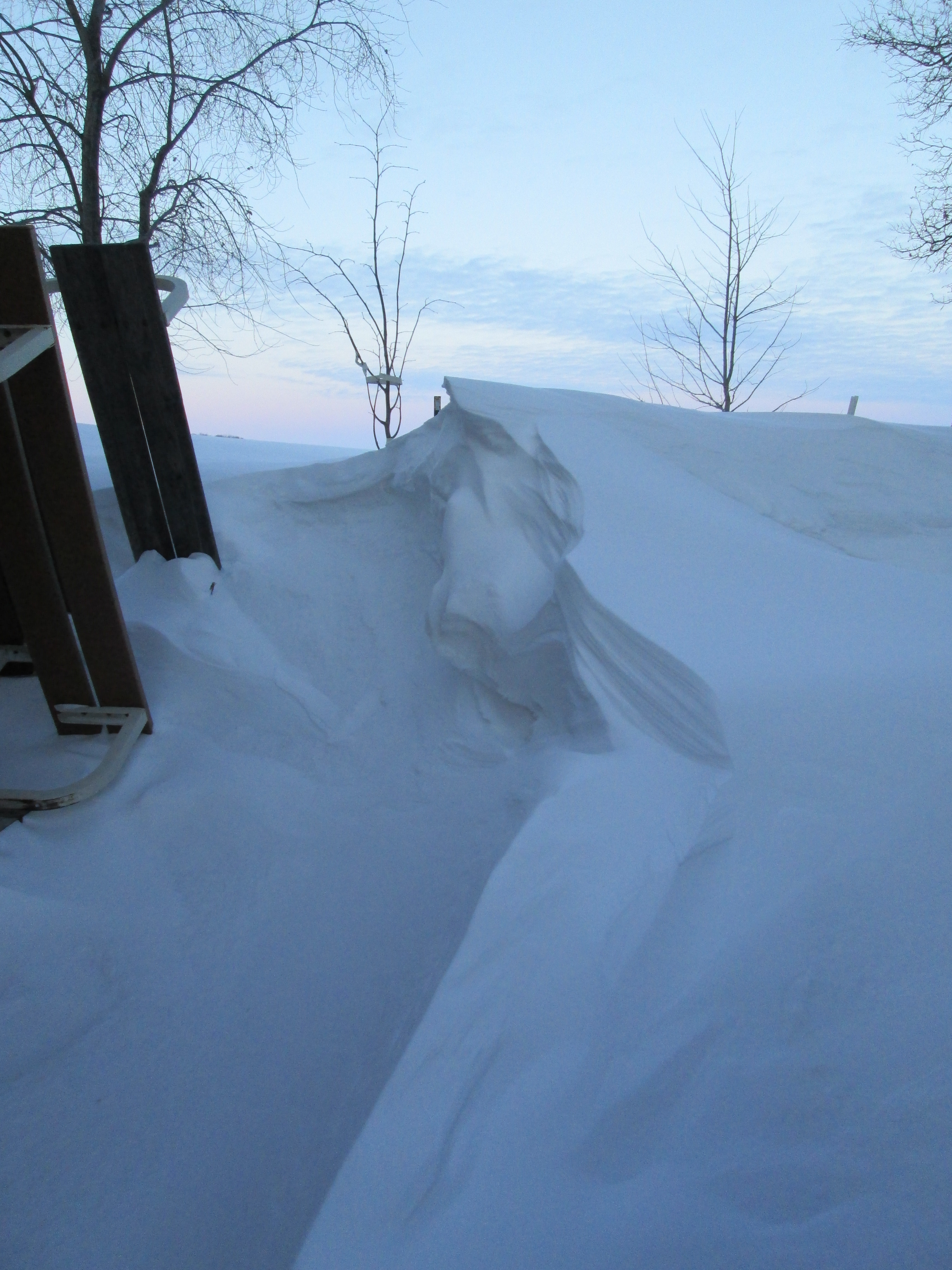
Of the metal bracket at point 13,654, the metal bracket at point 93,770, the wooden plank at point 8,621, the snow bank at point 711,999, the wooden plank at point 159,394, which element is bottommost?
the metal bracket at point 93,770

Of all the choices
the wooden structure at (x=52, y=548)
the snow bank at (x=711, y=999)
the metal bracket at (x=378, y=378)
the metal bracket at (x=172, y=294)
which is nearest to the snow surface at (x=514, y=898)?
the snow bank at (x=711, y=999)

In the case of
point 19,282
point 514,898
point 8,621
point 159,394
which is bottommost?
point 514,898

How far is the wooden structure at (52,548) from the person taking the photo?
2.12 m

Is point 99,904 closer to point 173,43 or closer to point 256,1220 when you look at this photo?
point 256,1220

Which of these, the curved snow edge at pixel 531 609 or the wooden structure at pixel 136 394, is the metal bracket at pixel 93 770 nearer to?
the wooden structure at pixel 136 394

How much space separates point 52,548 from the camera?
2475 millimetres

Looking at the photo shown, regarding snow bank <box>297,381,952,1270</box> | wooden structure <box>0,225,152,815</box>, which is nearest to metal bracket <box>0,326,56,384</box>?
wooden structure <box>0,225,152,815</box>

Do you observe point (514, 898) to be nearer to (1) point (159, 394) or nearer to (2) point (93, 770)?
(2) point (93, 770)

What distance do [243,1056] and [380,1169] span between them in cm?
52

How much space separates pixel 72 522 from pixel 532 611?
1.46m

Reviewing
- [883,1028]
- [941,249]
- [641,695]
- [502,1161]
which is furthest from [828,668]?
[941,249]

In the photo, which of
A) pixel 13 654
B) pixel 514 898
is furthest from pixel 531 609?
pixel 13 654

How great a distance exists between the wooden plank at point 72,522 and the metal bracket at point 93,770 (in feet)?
0.13

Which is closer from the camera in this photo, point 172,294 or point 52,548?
point 52,548
